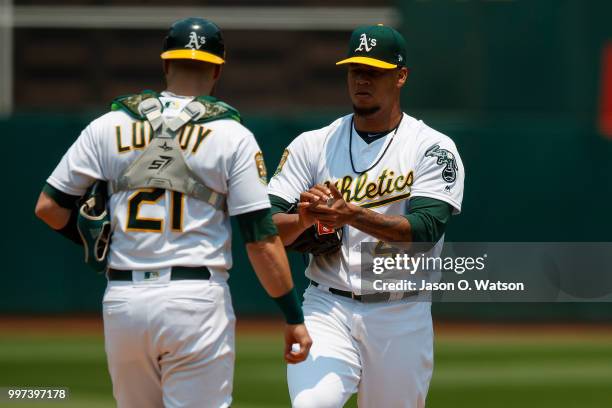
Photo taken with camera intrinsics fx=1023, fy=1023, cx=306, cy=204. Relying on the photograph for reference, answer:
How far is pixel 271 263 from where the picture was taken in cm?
Answer: 348

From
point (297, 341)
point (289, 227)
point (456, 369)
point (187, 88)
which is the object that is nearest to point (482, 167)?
point (456, 369)

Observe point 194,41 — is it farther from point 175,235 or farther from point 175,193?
point 175,235

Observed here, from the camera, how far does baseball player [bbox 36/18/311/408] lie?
3369 millimetres

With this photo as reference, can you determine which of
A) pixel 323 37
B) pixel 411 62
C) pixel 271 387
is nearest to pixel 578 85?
pixel 411 62

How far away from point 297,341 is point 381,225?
2.51ft

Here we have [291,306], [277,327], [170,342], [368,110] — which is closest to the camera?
[170,342]

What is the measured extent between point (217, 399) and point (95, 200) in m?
0.79

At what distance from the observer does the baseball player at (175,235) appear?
11.1ft

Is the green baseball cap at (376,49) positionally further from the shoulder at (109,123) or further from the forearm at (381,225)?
the shoulder at (109,123)

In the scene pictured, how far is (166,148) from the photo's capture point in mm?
3420

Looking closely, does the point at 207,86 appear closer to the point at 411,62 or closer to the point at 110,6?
the point at 411,62

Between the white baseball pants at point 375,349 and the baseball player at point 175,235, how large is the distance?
81 centimetres

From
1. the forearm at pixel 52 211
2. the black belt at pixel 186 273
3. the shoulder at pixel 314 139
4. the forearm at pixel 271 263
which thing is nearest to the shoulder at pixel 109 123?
the forearm at pixel 52 211

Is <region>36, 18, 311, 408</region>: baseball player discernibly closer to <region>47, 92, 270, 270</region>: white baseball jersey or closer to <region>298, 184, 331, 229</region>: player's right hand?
<region>47, 92, 270, 270</region>: white baseball jersey
